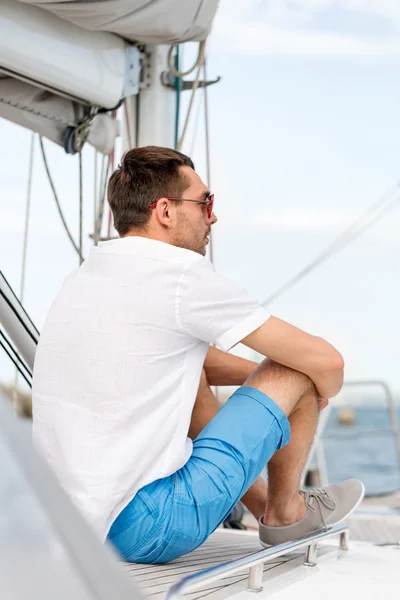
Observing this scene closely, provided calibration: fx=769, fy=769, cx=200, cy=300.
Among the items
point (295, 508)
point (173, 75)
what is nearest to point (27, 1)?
point (173, 75)

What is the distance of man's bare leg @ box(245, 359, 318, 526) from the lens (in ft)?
5.82

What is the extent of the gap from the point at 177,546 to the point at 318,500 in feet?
1.54

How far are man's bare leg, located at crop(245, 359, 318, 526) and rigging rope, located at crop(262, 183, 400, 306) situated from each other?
2.29 m

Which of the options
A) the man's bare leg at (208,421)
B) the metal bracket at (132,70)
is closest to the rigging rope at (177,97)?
the metal bracket at (132,70)

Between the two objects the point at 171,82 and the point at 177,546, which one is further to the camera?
the point at 171,82

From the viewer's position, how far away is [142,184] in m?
1.83

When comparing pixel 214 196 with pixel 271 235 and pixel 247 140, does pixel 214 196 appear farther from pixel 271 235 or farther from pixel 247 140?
pixel 271 235

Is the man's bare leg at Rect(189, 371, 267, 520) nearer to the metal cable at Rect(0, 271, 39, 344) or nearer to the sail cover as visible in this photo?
the metal cable at Rect(0, 271, 39, 344)

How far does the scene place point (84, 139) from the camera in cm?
302

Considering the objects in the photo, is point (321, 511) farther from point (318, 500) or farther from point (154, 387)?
point (154, 387)

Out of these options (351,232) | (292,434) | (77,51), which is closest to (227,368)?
(292,434)

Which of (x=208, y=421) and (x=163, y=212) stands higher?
(x=163, y=212)

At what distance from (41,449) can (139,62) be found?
6.10ft

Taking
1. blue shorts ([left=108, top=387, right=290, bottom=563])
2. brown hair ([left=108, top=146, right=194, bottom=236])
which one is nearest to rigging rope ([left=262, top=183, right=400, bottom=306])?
brown hair ([left=108, top=146, right=194, bottom=236])
